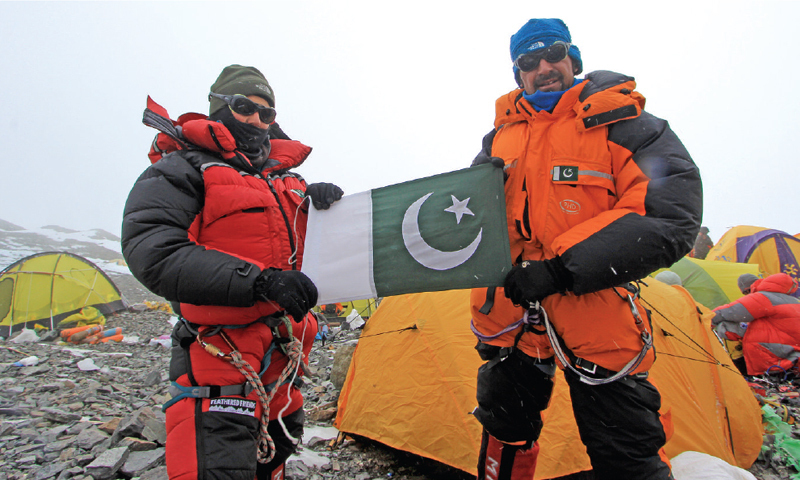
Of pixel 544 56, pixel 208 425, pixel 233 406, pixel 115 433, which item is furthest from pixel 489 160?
pixel 115 433

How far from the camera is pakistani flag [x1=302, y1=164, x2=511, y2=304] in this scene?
2.28 meters

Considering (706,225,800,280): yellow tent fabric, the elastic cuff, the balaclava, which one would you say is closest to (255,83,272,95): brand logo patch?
the balaclava

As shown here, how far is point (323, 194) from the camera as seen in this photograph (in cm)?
265

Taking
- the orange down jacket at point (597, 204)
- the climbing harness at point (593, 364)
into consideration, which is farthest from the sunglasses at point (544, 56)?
the climbing harness at point (593, 364)

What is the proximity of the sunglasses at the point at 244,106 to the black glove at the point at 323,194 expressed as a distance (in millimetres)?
572

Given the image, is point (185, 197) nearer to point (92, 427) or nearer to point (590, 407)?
point (590, 407)

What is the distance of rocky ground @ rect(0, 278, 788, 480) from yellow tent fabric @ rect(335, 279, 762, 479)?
0.28 m

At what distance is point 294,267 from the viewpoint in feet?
8.04

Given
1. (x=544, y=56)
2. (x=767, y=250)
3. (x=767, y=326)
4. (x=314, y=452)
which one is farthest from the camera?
(x=767, y=250)

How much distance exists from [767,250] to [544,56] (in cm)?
1575

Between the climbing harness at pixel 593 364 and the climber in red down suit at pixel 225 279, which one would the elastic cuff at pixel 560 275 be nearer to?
the climbing harness at pixel 593 364

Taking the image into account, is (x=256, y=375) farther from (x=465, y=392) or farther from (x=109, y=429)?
(x=109, y=429)

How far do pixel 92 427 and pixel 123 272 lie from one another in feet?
109

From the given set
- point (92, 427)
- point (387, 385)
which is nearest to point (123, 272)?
point (92, 427)
